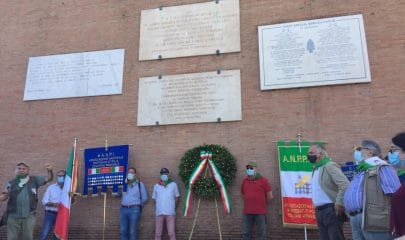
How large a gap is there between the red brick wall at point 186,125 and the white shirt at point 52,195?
91 centimetres

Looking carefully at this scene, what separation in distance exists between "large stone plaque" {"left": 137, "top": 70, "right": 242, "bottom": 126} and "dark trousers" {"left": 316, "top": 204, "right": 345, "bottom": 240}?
447 centimetres

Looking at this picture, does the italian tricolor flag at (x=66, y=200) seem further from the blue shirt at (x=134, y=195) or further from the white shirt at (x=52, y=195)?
the blue shirt at (x=134, y=195)

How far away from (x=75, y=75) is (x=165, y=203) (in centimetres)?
470

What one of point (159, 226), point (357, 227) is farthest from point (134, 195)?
point (357, 227)

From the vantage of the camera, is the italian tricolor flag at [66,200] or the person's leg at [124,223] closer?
the italian tricolor flag at [66,200]

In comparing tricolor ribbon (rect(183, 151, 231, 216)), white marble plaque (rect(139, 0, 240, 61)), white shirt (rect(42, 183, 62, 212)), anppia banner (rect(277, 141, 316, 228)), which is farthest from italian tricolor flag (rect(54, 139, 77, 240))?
anppia banner (rect(277, 141, 316, 228))

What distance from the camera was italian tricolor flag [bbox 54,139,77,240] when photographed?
9195 mm

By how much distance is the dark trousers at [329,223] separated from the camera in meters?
5.75

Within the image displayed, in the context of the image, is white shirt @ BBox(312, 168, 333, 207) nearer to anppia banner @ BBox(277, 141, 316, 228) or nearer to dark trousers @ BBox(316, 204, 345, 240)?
dark trousers @ BBox(316, 204, 345, 240)

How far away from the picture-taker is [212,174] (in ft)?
31.1

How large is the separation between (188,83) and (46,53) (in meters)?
4.45

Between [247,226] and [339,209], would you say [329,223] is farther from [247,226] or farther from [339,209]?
[247,226]

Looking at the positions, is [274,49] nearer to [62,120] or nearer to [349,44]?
[349,44]

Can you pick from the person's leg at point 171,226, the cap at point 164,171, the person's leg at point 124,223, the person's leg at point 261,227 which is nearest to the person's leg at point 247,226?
the person's leg at point 261,227
